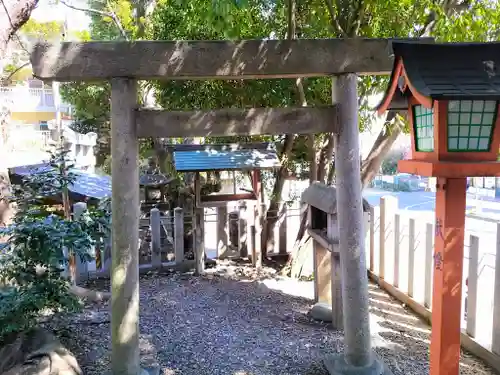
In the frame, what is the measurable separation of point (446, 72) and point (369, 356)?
2500 millimetres

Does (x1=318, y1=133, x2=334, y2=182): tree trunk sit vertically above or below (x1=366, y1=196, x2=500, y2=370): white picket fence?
above

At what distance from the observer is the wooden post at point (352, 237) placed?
3.50 meters

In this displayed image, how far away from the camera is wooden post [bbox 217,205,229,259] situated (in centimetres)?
803

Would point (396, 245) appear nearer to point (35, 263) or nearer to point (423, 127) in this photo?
point (423, 127)

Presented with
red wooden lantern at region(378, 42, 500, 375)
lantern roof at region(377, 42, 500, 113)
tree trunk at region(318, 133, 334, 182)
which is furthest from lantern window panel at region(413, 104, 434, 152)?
tree trunk at region(318, 133, 334, 182)

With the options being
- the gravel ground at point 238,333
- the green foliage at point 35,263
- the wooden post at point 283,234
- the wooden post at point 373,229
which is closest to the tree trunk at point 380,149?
the wooden post at point 373,229

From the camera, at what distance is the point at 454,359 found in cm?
254

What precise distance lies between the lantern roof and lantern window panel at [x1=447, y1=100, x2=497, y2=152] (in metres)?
0.14

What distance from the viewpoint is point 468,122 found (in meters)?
2.31

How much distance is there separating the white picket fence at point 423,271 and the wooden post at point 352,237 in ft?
5.25

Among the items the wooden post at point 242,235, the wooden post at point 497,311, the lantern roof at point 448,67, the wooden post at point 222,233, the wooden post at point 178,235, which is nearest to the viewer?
the lantern roof at point 448,67

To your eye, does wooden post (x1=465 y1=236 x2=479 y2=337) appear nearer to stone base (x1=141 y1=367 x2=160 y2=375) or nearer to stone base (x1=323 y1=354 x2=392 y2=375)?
stone base (x1=323 y1=354 x2=392 y2=375)

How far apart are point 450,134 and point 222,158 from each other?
4671 mm

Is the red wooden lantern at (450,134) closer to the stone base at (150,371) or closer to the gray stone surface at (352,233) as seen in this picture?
the gray stone surface at (352,233)
